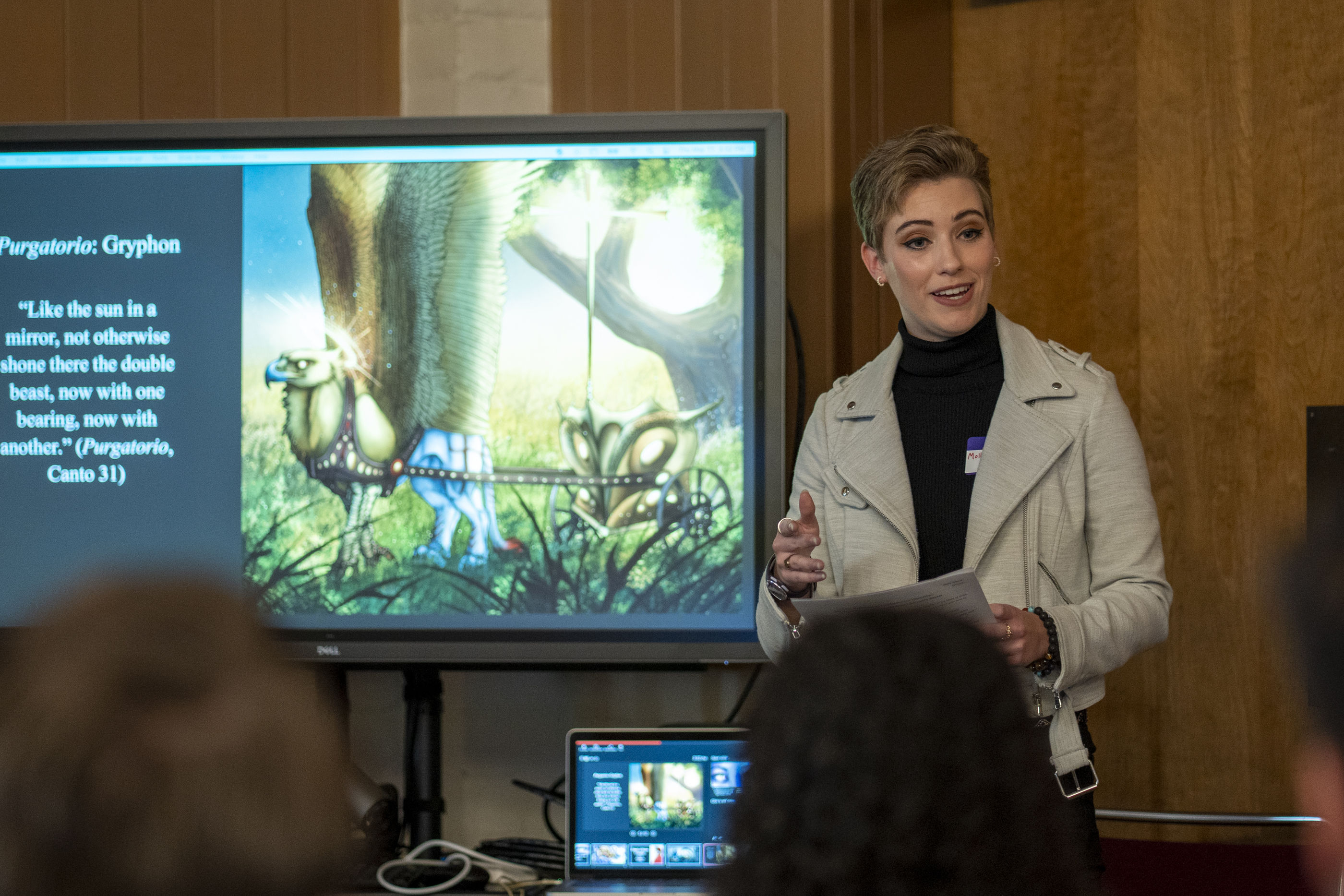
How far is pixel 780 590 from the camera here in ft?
5.65

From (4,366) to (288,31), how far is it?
0.92m

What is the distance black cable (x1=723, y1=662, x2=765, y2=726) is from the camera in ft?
7.81

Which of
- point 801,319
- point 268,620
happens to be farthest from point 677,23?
point 268,620

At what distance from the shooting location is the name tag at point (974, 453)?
1.81 metres

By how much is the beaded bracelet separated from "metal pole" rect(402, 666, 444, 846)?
1236mm

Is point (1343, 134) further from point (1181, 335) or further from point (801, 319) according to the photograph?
point (801, 319)

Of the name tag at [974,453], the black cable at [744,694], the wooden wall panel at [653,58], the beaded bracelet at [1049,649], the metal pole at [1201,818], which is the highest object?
the wooden wall panel at [653,58]

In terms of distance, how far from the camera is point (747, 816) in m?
0.42

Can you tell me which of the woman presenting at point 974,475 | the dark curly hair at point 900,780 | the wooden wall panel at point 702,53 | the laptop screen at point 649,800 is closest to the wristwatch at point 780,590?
the woman presenting at point 974,475

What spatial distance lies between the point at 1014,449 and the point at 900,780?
4.69 ft

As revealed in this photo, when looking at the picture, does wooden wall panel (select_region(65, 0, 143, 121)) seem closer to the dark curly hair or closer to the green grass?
the green grass

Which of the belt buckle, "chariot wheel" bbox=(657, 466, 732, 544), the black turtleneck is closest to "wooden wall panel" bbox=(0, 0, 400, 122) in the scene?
"chariot wheel" bbox=(657, 466, 732, 544)

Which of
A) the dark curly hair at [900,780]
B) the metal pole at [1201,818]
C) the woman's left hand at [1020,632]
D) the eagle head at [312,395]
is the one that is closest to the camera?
the dark curly hair at [900,780]

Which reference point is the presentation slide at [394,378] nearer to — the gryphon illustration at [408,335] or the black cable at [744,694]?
the gryphon illustration at [408,335]
